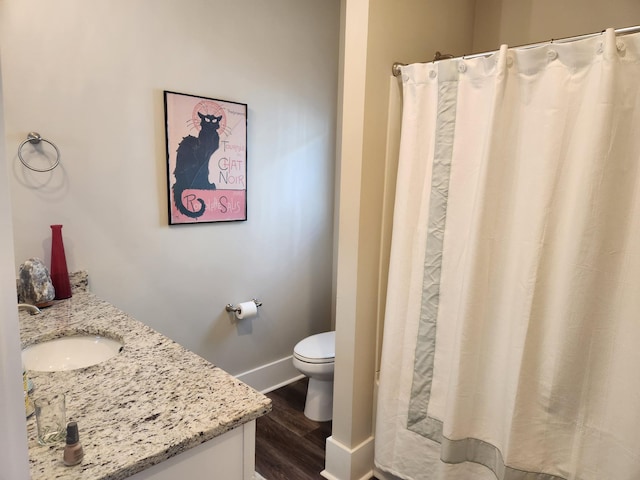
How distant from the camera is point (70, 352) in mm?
1514

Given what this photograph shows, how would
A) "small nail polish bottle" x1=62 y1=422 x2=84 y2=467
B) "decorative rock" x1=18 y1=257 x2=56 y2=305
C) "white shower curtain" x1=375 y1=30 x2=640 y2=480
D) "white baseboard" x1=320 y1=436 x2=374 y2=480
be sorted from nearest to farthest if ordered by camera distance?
"small nail polish bottle" x1=62 y1=422 x2=84 y2=467, "white shower curtain" x1=375 y1=30 x2=640 y2=480, "decorative rock" x1=18 y1=257 x2=56 y2=305, "white baseboard" x1=320 y1=436 x2=374 y2=480

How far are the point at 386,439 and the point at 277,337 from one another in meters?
1.18

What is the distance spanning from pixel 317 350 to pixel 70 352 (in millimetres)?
1313

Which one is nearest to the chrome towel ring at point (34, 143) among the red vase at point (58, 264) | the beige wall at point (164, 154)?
the beige wall at point (164, 154)

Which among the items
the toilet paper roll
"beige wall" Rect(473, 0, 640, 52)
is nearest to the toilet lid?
the toilet paper roll

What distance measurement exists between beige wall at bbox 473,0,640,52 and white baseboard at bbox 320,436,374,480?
218cm

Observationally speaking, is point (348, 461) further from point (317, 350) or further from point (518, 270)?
point (518, 270)

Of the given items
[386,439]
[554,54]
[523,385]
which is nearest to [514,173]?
[554,54]

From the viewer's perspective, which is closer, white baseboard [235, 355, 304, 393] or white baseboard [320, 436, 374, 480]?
white baseboard [320, 436, 374, 480]

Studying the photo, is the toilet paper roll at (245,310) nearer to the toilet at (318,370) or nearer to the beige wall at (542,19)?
the toilet at (318,370)

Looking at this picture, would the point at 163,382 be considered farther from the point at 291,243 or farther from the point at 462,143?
the point at 291,243

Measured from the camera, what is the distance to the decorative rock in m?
1.69

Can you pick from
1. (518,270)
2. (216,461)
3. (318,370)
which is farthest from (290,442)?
(518,270)

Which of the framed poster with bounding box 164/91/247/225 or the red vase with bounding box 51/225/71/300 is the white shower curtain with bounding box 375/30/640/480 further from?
the red vase with bounding box 51/225/71/300
